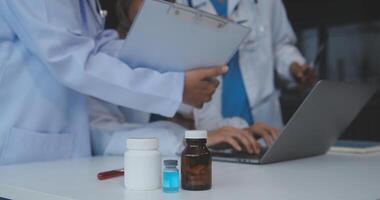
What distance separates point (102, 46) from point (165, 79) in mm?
252

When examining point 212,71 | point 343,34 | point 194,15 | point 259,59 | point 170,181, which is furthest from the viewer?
point 343,34

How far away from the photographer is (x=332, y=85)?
93 centimetres

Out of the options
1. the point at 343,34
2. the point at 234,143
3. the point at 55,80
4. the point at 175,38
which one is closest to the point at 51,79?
the point at 55,80

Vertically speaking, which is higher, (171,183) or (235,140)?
(171,183)

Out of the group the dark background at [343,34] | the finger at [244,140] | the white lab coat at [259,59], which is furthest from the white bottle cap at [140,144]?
the dark background at [343,34]

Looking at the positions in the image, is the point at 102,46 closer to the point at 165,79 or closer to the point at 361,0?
the point at 165,79

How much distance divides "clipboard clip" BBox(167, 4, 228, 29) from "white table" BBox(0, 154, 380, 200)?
1.00 ft

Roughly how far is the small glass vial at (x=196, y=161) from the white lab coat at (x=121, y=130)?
0.42 metres

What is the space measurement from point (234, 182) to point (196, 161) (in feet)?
0.33

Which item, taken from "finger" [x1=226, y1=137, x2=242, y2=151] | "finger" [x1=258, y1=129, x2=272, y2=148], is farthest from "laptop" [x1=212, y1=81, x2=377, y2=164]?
"finger" [x1=258, y1=129, x2=272, y2=148]

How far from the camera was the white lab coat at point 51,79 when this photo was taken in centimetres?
94

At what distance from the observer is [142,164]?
660 mm

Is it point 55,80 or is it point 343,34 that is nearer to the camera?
point 55,80

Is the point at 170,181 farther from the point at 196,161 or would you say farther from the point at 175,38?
the point at 175,38
